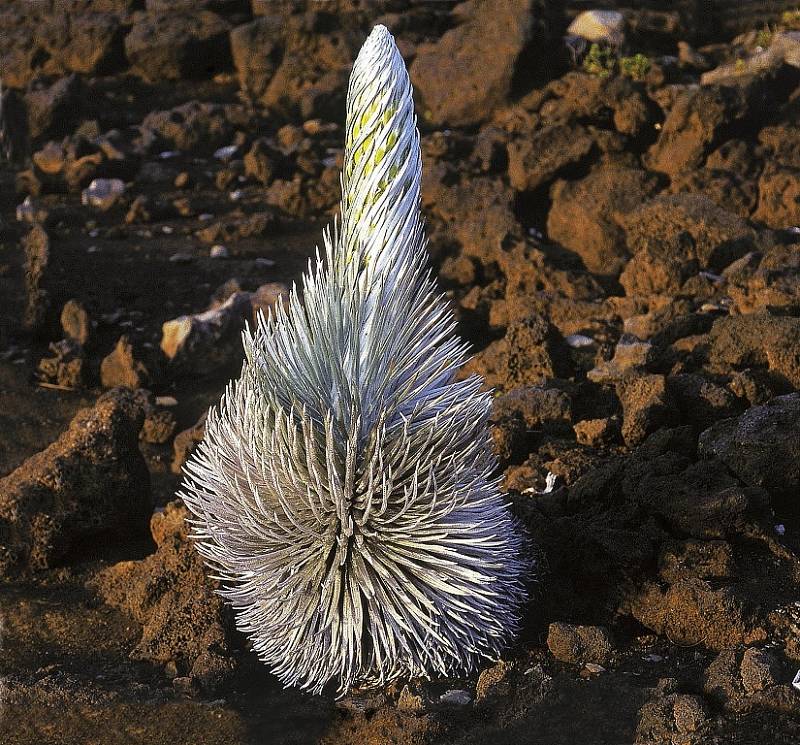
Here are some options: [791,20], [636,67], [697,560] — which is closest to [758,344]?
[697,560]

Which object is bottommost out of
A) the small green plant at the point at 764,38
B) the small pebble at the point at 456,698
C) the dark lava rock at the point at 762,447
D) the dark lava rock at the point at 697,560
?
the small pebble at the point at 456,698

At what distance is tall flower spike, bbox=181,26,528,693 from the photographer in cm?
366

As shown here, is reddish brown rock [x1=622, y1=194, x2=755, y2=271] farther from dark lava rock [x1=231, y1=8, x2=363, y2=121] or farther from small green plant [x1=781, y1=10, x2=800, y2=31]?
small green plant [x1=781, y1=10, x2=800, y2=31]

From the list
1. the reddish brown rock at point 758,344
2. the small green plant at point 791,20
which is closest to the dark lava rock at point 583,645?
the reddish brown rock at point 758,344

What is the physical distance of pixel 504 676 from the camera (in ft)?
14.0

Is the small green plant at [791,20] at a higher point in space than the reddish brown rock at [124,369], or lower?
higher

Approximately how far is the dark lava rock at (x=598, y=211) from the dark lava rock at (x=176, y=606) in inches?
178

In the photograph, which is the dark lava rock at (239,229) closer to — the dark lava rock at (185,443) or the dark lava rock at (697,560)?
the dark lava rock at (185,443)

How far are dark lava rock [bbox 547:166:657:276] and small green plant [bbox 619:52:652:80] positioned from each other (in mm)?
2079

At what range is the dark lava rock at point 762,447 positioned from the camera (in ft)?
16.9

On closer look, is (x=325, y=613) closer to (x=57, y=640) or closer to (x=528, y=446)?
(x=57, y=640)

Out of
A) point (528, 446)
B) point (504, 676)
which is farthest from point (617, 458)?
point (504, 676)

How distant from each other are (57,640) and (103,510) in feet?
2.45

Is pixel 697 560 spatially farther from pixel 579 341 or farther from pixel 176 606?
pixel 579 341
